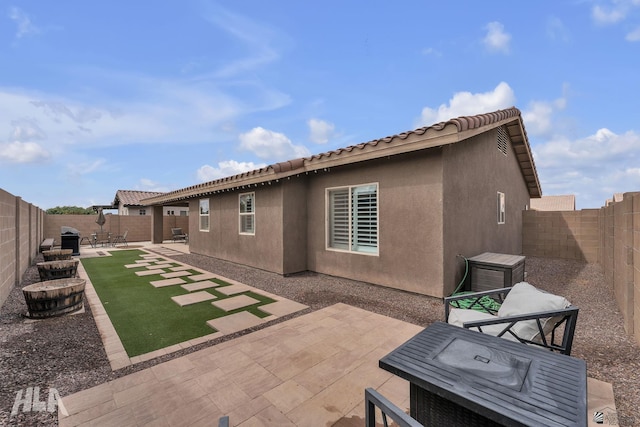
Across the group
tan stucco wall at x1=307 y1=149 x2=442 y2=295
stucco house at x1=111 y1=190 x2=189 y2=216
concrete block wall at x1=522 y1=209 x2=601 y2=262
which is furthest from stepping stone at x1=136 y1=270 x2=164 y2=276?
stucco house at x1=111 y1=190 x2=189 y2=216

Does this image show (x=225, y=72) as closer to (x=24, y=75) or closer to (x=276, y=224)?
(x=24, y=75)

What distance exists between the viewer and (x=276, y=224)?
7945 mm

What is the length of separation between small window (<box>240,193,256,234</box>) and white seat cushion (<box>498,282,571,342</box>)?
24.0ft

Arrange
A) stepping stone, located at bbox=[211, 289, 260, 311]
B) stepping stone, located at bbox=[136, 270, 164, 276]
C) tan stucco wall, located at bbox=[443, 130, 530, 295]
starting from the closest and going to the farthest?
stepping stone, located at bbox=[211, 289, 260, 311] → tan stucco wall, located at bbox=[443, 130, 530, 295] → stepping stone, located at bbox=[136, 270, 164, 276]

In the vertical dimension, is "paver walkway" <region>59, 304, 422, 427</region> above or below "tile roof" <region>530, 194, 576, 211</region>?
below

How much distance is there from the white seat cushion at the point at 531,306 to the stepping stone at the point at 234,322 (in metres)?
3.51

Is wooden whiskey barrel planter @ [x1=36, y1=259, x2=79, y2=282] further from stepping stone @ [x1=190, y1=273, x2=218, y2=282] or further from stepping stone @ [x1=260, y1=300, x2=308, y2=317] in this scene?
stepping stone @ [x1=260, y1=300, x2=308, y2=317]

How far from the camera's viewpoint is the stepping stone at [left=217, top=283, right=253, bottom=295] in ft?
20.7

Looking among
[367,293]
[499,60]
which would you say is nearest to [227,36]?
[367,293]

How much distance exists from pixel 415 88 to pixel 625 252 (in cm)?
813

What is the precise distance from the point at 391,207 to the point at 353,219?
121 centimetres

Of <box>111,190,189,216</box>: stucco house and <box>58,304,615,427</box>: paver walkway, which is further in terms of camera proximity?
<box>111,190,189,216</box>: stucco house

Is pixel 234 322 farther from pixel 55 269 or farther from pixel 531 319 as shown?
pixel 55 269

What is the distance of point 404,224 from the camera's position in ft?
19.8
